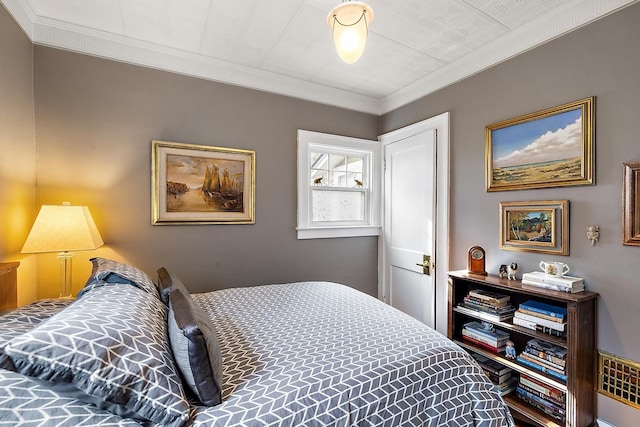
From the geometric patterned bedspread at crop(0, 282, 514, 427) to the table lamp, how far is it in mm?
723

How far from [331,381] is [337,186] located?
2432 millimetres

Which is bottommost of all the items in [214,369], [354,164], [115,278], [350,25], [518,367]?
[518,367]

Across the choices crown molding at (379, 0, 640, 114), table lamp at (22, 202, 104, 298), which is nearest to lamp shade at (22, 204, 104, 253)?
table lamp at (22, 202, 104, 298)

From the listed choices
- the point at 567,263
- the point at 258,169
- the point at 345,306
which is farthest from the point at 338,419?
the point at 258,169

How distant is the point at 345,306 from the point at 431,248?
4.37 ft

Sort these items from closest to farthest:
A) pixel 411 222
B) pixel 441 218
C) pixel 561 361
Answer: pixel 561 361
pixel 441 218
pixel 411 222

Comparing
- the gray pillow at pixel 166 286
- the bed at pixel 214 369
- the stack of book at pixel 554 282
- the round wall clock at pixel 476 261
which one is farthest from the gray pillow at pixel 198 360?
the round wall clock at pixel 476 261

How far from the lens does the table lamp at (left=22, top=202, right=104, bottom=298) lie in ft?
5.90

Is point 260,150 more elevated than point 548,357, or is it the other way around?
point 260,150

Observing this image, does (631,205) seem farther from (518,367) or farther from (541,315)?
(518,367)

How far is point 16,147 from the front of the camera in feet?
6.19

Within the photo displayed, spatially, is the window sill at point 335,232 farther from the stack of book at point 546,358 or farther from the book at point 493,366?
the stack of book at point 546,358

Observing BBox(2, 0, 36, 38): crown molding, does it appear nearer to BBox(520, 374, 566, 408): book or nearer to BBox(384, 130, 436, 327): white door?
BBox(384, 130, 436, 327): white door

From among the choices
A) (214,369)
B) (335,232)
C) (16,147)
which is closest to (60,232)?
(16,147)
